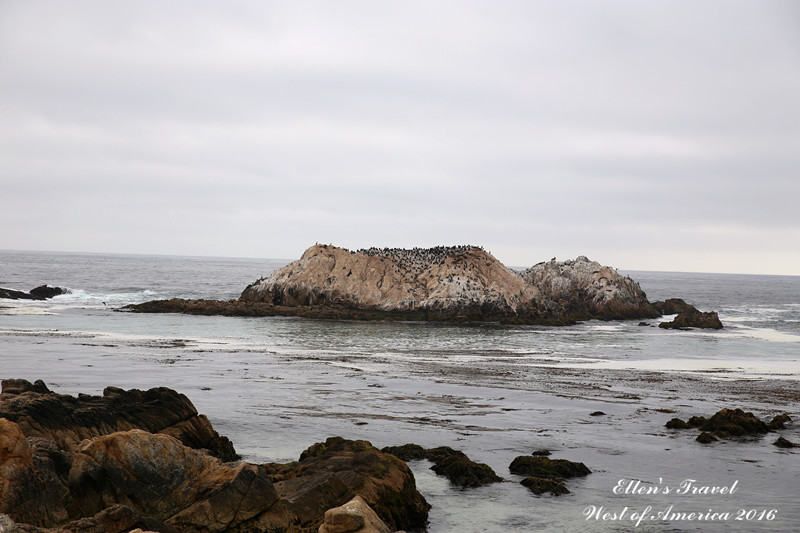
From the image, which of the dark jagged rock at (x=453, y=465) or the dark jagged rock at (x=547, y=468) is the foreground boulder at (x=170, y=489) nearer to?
the dark jagged rock at (x=453, y=465)

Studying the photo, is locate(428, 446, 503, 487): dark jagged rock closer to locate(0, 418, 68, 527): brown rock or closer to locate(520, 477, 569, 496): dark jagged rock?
locate(520, 477, 569, 496): dark jagged rock

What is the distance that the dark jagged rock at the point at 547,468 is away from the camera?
11688 mm

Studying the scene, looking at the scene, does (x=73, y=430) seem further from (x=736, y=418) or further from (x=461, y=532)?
(x=736, y=418)

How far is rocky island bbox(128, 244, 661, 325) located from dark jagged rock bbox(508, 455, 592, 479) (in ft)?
117

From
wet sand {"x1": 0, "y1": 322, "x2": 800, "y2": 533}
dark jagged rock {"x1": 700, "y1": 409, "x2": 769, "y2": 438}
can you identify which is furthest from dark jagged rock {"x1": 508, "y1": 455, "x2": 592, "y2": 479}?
dark jagged rock {"x1": 700, "y1": 409, "x2": 769, "y2": 438}

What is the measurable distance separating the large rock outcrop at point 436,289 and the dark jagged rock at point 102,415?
36.7 metres

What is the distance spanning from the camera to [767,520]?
983 centimetres

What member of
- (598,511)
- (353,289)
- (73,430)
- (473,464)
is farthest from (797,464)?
(353,289)

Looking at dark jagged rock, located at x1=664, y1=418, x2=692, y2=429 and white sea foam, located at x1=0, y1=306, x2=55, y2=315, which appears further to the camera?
white sea foam, located at x1=0, y1=306, x2=55, y2=315

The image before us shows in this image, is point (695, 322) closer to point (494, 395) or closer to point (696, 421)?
point (494, 395)

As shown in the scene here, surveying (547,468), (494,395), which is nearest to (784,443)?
(547,468)

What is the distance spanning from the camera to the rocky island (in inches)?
1950

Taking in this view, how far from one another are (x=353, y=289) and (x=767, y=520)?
4395cm

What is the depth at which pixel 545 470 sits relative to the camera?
11758mm
